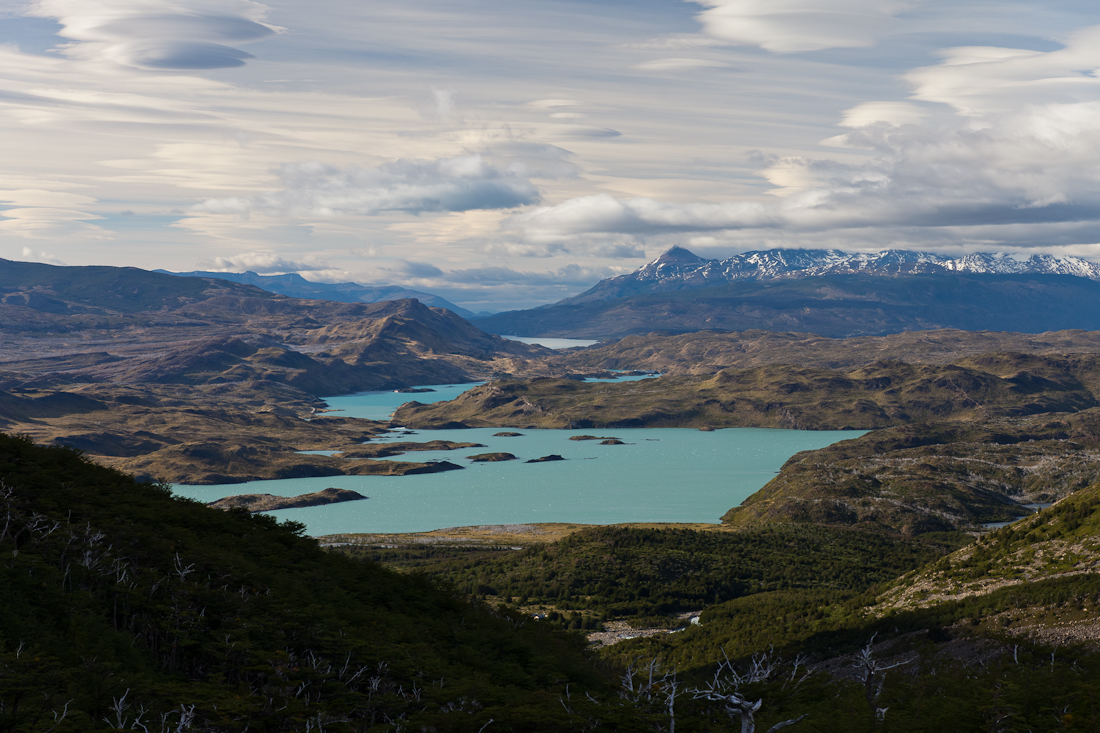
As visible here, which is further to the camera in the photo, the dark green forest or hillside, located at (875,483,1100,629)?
hillside, located at (875,483,1100,629)

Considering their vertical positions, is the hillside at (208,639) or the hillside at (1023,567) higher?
the hillside at (208,639)

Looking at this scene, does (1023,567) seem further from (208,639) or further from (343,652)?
(208,639)

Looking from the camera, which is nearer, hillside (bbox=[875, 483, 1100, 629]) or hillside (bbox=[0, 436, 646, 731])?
hillside (bbox=[0, 436, 646, 731])

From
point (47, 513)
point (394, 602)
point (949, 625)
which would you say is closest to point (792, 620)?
point (949, 625)

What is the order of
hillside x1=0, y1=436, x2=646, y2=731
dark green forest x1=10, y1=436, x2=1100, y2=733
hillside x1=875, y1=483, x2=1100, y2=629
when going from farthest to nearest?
hillside x1=875, y1=483, x2=1100, y2=629 < dark green forest x1=10, y1=436, x2=1100, y2=733 < hillside x1=0, y1=436, x2=646, y2=731

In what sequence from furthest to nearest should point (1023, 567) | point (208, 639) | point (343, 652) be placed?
point (1023, 567), point (343, 652), point (208, 639)

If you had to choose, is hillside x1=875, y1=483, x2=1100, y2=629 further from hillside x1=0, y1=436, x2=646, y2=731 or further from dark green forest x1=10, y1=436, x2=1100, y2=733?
hillside x1=0, y1=436, x2=646, y2=731

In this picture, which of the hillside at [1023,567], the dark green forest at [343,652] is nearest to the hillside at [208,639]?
the dark green forest at [343,652]

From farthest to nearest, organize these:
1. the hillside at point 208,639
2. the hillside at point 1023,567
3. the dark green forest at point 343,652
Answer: the hillside at point 1023,567, the dark green forest at point 343,652, the hillside at point 208,639

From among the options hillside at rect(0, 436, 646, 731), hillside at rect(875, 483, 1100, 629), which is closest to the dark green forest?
hillside at rect(0, 436, 646, 731)

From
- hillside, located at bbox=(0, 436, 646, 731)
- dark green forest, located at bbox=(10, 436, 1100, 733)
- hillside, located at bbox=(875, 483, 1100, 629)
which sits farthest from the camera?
hillside, located at bbox=(875, 483, 1100, 629)

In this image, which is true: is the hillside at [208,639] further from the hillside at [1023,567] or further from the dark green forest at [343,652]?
the hillside at [1023,567]

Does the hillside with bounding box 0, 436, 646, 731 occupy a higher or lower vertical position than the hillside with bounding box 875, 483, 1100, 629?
higher

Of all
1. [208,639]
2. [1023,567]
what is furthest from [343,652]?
[1023,567]
